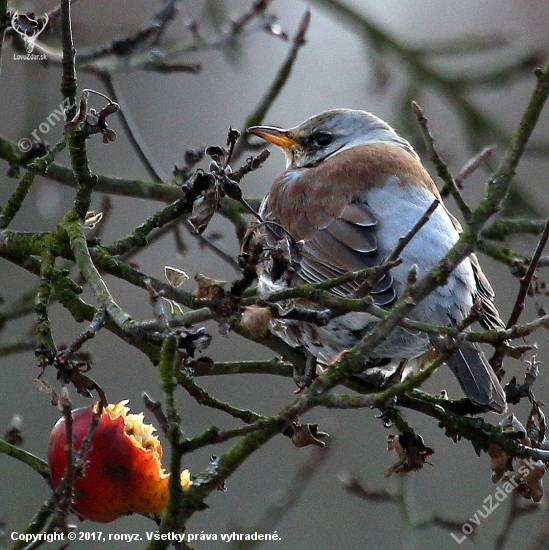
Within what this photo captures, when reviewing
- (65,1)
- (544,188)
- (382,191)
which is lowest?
(65,1)

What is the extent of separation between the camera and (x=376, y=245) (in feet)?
12.7

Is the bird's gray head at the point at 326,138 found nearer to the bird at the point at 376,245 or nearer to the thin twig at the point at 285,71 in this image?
the bird at the point at 376,245

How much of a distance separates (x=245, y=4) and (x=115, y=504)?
37.1 ft

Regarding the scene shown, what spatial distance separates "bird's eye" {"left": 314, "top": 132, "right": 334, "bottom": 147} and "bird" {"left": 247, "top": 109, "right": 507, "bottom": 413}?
172mm

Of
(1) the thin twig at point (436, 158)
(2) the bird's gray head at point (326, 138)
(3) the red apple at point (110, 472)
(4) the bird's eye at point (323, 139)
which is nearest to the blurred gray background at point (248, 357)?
(2) the bird's gray head at point (326, 138)

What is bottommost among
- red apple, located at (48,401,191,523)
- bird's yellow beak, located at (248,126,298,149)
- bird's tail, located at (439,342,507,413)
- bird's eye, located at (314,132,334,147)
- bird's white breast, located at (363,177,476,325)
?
red apple, located at (48,401,191,523)

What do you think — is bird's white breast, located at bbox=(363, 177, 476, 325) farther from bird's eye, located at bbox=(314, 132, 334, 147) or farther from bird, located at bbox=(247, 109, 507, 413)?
bird's eye, located at bbox=(314, 132, 334, 147)

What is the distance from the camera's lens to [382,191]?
4.21 metres

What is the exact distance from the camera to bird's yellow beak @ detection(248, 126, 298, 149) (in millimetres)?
4797

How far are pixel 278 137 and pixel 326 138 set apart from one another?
0.31 metres

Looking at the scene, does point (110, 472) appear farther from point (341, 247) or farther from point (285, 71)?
point (285, 71)

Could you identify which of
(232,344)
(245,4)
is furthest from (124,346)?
(245,4)

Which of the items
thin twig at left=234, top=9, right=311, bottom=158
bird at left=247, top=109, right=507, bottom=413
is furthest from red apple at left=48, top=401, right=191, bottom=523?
thin twig at left=234, top=9, right=311, bottom=158

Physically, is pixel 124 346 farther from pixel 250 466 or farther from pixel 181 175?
pixel 181 175
